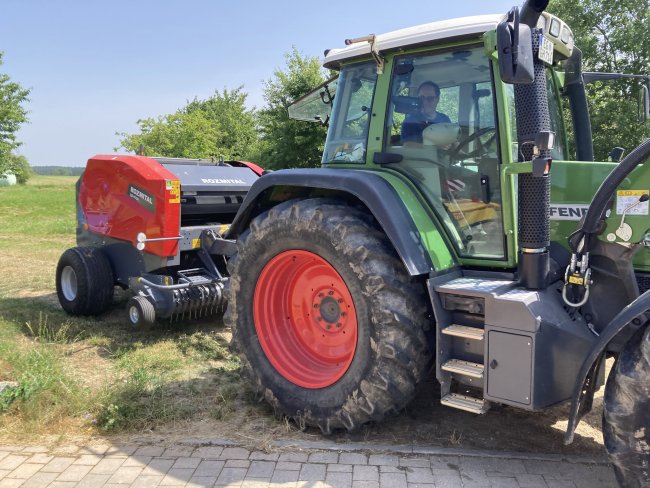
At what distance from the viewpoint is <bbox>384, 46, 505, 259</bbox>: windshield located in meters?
3.15

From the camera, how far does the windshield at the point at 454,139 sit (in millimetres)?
3148

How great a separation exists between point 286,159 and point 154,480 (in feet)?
56.7

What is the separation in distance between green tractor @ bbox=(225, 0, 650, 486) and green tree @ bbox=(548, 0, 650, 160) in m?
9.66

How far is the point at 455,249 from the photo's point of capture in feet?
10.8

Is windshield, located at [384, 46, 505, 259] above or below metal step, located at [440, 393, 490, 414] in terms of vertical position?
above

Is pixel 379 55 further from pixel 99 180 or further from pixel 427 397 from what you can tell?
pixel 99 180

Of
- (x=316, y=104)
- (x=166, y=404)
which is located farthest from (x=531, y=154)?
(x=166, y=404)

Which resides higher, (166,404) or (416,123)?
(416,123)

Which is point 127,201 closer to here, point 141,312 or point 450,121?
point 141,312

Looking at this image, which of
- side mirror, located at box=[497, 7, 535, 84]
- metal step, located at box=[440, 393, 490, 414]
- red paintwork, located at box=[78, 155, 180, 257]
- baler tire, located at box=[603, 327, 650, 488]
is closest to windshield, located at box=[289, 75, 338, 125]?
red paintwork, located at box=[78, 155, 180, 257]

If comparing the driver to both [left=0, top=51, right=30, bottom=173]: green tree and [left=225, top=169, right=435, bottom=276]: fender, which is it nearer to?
[left=225, top=169, right=435, bottom=276]: fender

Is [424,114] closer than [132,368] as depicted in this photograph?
Yes

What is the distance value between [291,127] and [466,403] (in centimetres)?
1715

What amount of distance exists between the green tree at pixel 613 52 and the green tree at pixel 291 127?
8.02m
